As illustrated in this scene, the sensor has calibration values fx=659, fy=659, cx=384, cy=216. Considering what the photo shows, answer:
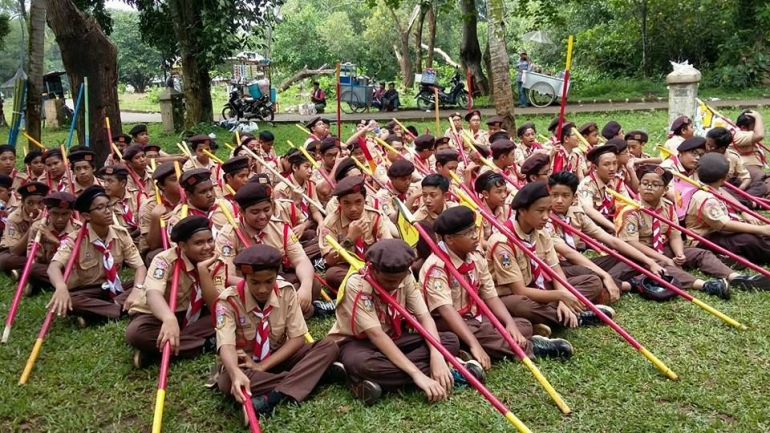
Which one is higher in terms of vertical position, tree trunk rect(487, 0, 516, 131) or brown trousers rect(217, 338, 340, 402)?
tree trunk rect(487, 0, 516, 131)

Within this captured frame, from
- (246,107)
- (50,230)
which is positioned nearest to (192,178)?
(50,230)

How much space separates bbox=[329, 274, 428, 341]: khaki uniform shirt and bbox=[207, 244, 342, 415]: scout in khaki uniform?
142mm

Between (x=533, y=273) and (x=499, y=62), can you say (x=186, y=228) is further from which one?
(x=499, y=62)

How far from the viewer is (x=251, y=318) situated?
3.71 metres

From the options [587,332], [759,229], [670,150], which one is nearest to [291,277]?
[587,332]

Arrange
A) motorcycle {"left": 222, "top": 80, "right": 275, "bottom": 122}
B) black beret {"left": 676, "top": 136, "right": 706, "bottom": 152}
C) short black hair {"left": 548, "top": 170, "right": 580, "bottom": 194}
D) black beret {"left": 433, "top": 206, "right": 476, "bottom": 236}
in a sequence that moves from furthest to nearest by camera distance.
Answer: motorcycle {"left": 222, "top": 80, "right": 275, "bottom": 122} < black beret {"left": 676, "top": 136, "right": 706, "bottom": 152} < short black hair {"left": 548, "top": 170, "right": 580, "bottom": 194} < black beret {"left": 433, "top": 206, "right": 476, "bottom": 236}

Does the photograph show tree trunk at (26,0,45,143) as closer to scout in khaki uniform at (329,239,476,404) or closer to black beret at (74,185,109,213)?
black beret at (74,185,109,213)

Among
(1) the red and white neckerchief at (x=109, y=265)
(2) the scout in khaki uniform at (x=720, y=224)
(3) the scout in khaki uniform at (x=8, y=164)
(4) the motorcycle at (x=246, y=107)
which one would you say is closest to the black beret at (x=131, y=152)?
(3) the scout in khaki uniform at (x=8, y=164)

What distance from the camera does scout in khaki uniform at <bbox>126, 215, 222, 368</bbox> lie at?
402cm

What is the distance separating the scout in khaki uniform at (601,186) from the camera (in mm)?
6061

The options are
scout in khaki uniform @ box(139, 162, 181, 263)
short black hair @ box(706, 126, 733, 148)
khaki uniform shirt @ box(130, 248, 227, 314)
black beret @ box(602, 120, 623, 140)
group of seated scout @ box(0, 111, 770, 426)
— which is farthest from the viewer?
black beret @ box(602, 120, 623, 140)

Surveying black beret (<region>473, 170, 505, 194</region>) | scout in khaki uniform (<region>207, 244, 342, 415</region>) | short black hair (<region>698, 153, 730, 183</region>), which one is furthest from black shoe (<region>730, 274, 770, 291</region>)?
scout in khaki uniform (<region>207, 244, 342, 415</region>)

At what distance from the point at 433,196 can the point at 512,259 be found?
0.93 metres

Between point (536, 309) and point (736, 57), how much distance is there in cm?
1777
